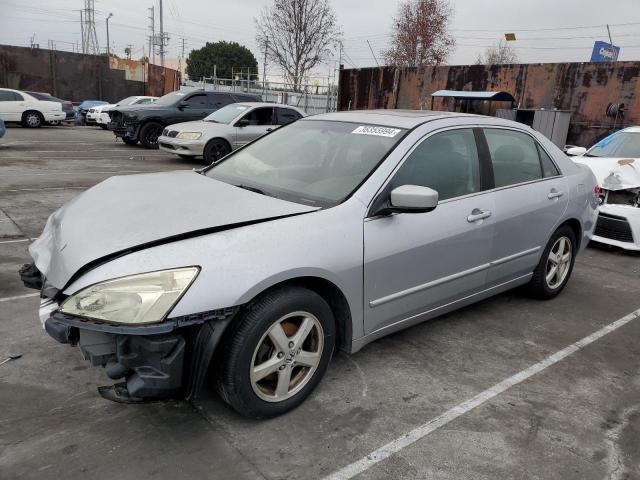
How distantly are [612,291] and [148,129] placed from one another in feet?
42.4

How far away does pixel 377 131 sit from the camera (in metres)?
3.49

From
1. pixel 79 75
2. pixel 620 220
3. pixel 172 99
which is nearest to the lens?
pixel 620 220

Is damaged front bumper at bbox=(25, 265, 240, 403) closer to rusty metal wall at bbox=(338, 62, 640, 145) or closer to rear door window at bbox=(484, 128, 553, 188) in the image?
rear door window at bbox=(484, 128, 553, 188)

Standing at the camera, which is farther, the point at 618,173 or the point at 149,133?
the point at 149,133

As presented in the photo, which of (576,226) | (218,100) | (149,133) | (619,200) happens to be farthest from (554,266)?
(149,133)

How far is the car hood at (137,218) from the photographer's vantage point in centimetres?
245

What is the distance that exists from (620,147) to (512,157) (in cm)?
411

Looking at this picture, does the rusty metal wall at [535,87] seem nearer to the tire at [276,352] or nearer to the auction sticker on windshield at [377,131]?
the auction sticker on windshield at [377,131]

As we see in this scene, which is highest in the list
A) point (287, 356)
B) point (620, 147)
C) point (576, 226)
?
point (620, 147)

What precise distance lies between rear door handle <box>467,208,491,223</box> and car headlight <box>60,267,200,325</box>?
2012mm

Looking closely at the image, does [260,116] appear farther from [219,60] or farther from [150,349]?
[219,60]

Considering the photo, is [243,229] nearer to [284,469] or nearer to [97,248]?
[97,248]

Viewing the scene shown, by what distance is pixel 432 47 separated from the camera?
102 ft

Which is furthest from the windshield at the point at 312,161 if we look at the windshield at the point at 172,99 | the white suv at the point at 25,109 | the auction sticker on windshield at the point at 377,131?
the white suv at the point at 25,109
